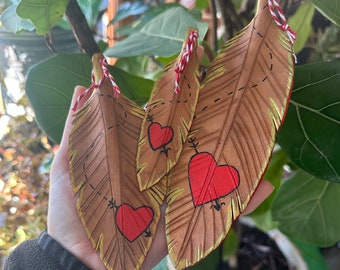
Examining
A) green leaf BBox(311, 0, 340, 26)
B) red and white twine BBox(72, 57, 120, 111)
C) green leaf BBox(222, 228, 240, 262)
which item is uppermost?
green leaf BBox(311, 0, 340, 26)

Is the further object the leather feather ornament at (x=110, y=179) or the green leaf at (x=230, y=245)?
the green leaf at (x=230, y=245)

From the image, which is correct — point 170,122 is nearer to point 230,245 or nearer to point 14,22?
point 14,22

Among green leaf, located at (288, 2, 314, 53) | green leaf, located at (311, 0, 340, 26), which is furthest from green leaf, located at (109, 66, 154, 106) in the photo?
green leaf, located at (288, 2, 314, 53)

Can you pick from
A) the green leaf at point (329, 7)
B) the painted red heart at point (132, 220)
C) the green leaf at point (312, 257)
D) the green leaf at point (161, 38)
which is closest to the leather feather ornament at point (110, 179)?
the painted red heart at point (132, 220)

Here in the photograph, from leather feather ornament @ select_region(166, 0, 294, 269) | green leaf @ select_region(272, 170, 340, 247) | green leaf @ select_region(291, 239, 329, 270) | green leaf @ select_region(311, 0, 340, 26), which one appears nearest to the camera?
leather feather ornament @ select_region(166, 0, 294, 269)

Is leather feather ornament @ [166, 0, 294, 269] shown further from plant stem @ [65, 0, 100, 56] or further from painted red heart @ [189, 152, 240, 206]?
plant stem @ [65, 0, 100, 56]

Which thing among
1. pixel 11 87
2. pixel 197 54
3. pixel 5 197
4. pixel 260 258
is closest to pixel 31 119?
pixel 11 87

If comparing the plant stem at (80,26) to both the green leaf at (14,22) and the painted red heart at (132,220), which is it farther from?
the painted red heart at (132,220)

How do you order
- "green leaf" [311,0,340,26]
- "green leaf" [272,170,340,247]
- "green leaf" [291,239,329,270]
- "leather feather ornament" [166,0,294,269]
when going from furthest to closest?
"green leaf" [291,239,329,270] < "green leaf" [272,170,340,247] < "green leaf" [311,0,340,26] < "leather feather ornament" [166,0,294,269]
